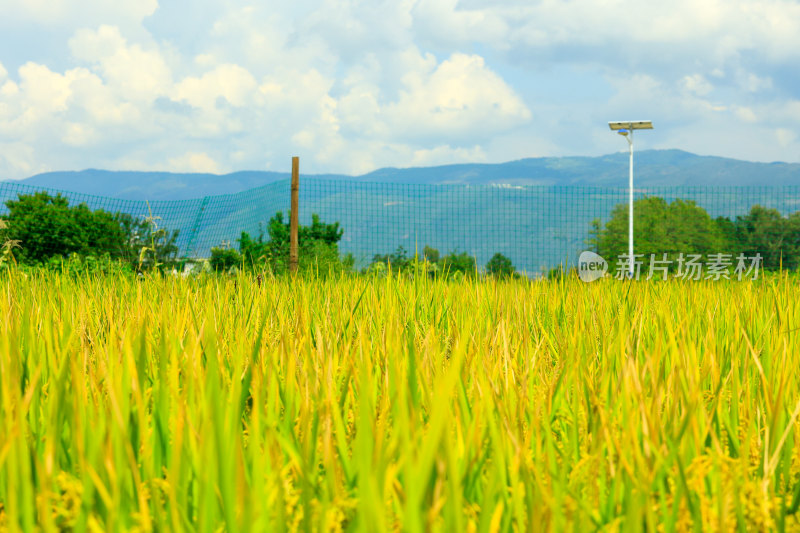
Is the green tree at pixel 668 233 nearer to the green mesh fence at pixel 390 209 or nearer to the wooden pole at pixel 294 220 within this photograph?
the green mesh fence at pixel 390 209

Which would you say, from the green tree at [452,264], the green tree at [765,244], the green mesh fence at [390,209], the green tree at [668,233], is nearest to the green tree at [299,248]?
the green mesh fence at [390,209]

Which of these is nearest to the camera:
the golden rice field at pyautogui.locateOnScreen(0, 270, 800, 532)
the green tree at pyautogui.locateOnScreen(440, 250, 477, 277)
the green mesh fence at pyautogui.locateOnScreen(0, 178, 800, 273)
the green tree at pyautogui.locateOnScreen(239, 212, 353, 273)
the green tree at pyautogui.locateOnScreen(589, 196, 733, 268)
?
the golden rice field at pyautogui.locateOnScreen(0, 270, 800, 532)

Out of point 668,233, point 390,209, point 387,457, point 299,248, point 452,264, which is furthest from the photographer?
point 668,233

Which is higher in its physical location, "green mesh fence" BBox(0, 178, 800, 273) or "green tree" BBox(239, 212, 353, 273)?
"green mesh fence" BBox(0, 178, 800, 273)

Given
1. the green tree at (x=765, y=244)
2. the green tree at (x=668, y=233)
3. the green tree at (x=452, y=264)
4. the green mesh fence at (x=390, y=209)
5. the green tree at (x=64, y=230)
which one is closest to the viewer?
the green tree at (x=452, y=264)

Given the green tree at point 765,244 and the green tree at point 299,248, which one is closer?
the green tree at point 299,248

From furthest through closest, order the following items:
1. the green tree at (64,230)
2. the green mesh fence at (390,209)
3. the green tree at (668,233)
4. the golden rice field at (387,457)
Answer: the green tree at (668,233)
the green mesh fence at (390,209)
the green tree at (64,230)
the golden rice field at (387,457)

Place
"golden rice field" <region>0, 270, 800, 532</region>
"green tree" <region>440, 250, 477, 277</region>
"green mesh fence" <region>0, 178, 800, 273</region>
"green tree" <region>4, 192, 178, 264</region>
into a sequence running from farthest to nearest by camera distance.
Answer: "green mesh fence" <region>0, 178, 800, 273</region>
"green tree" <region>4, 192, 178, 264</region>
"green tree" <region>440, 250, 477, 277</region>
"golden rice field" <region>0, 270, 800, 532</region>

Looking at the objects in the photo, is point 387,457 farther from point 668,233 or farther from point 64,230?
point 668,233

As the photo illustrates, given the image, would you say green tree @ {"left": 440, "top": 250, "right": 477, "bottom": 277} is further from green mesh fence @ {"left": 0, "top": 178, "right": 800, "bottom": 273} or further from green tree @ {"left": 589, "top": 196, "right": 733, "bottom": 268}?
green tree @ {"left": 589, "top": 196, "right": 733, "bottom": 268}

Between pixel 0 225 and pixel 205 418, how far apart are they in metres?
4.32

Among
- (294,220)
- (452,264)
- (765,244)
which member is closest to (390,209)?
(294,220)

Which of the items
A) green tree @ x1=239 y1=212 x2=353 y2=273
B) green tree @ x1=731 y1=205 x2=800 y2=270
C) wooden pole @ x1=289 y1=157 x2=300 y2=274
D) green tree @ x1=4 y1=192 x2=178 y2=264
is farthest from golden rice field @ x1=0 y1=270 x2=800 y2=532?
green tree @ x1=731 y1=205 x2=800 y2=270

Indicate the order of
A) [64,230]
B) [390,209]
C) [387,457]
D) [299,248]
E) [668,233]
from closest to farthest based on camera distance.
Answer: [387,457] → [299,248] → [64,230] → [390,209] → [668,233]
